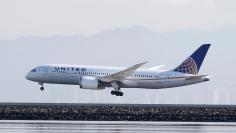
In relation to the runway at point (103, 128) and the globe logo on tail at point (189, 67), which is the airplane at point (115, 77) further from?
the runway at point (103, 128)

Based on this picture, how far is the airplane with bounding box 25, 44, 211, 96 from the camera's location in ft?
326

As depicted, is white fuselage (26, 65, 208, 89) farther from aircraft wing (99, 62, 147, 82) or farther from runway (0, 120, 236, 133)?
runway (0, 120, 236, 133)

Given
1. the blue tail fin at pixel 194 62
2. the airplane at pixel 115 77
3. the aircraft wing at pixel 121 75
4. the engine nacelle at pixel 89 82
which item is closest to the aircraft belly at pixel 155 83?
the airplane at pixel 115 77

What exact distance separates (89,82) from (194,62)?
15119 millimetres

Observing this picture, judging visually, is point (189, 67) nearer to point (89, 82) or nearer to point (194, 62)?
point (194, 62)

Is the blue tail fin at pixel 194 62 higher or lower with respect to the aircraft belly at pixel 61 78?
higher

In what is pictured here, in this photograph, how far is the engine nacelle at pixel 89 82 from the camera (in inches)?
3903

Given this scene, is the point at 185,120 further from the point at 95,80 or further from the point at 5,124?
the point at 95,80

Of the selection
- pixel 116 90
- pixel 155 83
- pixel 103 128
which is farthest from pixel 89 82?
pixel 103 128

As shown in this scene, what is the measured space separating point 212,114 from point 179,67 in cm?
3402

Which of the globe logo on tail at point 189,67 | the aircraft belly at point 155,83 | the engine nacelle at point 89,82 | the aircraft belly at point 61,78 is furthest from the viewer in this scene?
the globe logo on tail at point 189,67

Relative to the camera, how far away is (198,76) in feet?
333

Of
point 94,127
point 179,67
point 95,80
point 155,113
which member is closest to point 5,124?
point 94,127

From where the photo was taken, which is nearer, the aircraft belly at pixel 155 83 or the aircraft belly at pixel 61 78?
the aircraft belly at pixel 61 78
